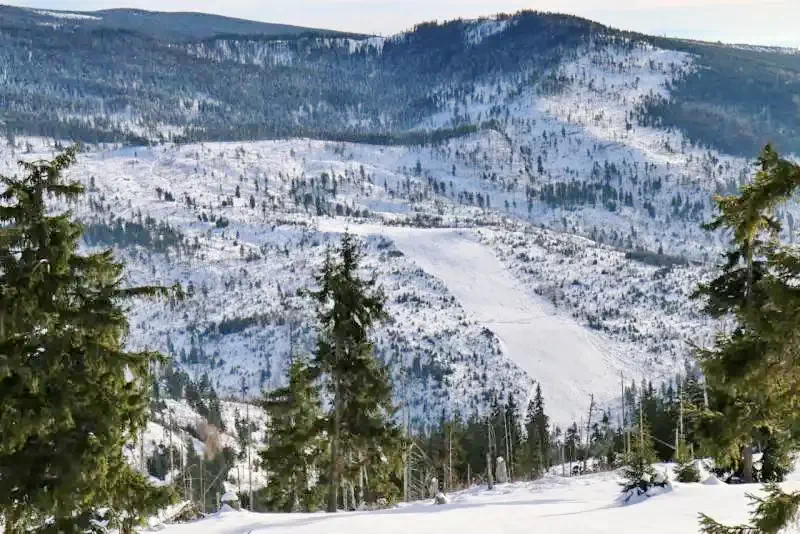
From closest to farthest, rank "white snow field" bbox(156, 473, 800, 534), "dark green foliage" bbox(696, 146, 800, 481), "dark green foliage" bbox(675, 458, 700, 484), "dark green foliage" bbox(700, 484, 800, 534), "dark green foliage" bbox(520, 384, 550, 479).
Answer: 1. "dark green foliage" bbox(700, 484, 800, 534)
2. "dark green foliage" bbox(696, 146, 800, 481)
3. "white snow field" bbox(156, 473, 800, 534)
4. "dark green foliage" bbox(675, 458, 700, 484)
5. "dark green foliage" bbox(520, 384, 550, 479)

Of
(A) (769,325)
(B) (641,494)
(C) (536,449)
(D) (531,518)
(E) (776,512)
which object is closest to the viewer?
(E) (776,512)

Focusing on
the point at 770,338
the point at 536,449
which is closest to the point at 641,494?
the point at 770,338

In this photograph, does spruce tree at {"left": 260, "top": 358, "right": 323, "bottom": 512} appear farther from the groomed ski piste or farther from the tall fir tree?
the tall fir tree

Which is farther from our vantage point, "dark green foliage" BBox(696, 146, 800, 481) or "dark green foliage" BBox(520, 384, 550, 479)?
"dark green foliage" BBox(520, 384, 550, 479)

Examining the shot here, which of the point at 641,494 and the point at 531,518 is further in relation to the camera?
the point at 641,494

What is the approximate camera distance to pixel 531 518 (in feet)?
68.8

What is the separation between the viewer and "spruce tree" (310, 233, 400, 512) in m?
29.2

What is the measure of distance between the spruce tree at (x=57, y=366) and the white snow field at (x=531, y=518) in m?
5.79

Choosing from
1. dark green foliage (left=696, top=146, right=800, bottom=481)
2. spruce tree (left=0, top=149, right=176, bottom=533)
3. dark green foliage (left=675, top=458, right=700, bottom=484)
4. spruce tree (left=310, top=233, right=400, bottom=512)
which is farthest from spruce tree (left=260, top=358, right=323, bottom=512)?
dark green foliage (left=696, top=146, right=800, bottom=481)

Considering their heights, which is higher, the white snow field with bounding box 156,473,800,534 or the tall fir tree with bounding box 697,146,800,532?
the tall fir tree with bounding box 697,146,800,532

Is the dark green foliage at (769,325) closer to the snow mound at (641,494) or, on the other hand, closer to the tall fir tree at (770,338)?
the tall fir tree at (770,338)

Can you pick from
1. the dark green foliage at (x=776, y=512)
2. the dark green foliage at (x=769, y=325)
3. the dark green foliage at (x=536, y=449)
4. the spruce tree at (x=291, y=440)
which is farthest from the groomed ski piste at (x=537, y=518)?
the dark green foliage at (x=536, y=449)

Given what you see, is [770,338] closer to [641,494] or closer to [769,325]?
[769,325]

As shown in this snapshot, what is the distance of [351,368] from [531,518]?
34.0ft
